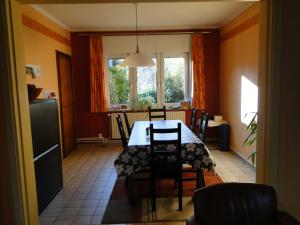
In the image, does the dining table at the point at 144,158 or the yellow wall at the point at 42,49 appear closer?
the dining table at the point at 144,158

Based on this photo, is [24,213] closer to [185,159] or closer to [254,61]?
[185,159]

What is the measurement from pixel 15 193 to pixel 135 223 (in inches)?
47.0

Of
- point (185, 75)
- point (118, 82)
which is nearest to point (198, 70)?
point (185, 75)

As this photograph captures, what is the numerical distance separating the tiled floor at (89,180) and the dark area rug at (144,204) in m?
0.11

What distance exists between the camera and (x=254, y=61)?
12.7 feet

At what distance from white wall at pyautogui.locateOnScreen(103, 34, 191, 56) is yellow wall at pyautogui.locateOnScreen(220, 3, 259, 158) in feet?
2.95

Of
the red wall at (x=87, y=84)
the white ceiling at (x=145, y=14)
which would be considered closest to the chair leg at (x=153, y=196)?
the white ceiling at (x=145, y=14)

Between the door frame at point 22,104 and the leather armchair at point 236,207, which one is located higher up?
the door frame at point 22,104

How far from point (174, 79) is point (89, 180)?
3161mm

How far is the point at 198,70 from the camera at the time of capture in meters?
5.56

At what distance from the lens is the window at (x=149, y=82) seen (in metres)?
5.76

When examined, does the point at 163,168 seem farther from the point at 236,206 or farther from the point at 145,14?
the point at 145,14

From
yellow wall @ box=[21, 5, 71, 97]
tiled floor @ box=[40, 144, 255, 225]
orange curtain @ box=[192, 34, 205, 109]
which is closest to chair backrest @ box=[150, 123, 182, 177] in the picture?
tiled floor @ box=[40, 144, 255, 225]

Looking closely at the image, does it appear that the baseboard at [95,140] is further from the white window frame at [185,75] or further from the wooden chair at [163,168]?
the wooden chair at [163,168]
